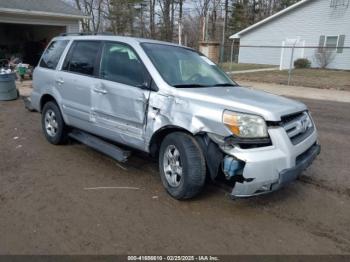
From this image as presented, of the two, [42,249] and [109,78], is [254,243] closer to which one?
[42,249]

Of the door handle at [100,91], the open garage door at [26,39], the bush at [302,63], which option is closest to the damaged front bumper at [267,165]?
the door handle at [100,91]

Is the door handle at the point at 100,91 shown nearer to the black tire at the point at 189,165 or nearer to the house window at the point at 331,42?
the black tire at the point at 189,165

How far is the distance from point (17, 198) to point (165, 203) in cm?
170

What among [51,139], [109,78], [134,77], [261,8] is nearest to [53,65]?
[51,139]

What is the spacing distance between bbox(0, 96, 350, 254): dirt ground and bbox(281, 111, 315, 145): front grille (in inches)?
30.8

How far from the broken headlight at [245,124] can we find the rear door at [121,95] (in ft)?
3.73

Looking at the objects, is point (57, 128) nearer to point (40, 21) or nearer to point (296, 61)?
point (40, 21)

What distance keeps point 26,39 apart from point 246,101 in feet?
70.2

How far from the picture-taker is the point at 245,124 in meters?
3.42

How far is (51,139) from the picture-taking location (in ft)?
19.7

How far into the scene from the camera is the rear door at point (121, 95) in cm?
421

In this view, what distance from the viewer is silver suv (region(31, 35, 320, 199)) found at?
134 inches

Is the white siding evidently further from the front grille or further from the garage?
the front grille

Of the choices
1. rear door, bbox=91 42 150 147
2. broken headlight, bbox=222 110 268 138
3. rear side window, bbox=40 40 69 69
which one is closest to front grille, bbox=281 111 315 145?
broken headlight, bbox=222 110 268 138
